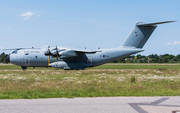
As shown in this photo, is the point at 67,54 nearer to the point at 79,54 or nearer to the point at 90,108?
the point at 79,54

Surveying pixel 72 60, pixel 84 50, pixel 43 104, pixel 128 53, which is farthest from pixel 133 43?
pixel 43 104

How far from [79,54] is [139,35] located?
33.8 ft

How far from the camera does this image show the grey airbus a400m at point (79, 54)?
30.5m

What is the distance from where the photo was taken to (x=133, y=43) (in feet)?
102

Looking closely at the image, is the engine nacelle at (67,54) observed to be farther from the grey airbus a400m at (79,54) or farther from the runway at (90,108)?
the runway at (90,108)

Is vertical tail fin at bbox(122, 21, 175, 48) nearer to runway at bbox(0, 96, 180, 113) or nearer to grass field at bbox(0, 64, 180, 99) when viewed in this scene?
grass field at bbox(0, 64, 180, 99)

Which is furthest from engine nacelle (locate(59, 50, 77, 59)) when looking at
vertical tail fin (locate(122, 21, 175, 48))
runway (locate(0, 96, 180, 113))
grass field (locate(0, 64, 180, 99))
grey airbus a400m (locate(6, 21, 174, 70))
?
runway (locate(0, 96, 180, 113))

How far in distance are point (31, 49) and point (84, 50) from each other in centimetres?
923

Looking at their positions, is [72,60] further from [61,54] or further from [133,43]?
[133,43]

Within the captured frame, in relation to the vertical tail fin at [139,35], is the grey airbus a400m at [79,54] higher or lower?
lower

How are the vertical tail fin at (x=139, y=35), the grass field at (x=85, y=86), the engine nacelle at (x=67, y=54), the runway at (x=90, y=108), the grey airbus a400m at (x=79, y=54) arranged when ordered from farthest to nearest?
the vertical tail fin at (x=139, y=35) → the grey airbus a400m at (x=79, y=54) → the engine nacelle at (x=67, y=54) → the grass field at (x=85, y=86) → the runway at (x=90, y=108)

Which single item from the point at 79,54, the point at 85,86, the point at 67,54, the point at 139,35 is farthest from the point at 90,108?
the point at 139,35

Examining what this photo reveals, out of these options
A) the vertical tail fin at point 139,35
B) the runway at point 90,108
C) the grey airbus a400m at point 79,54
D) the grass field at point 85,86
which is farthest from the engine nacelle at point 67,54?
the runway at point 90,108

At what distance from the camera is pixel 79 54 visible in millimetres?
31312
